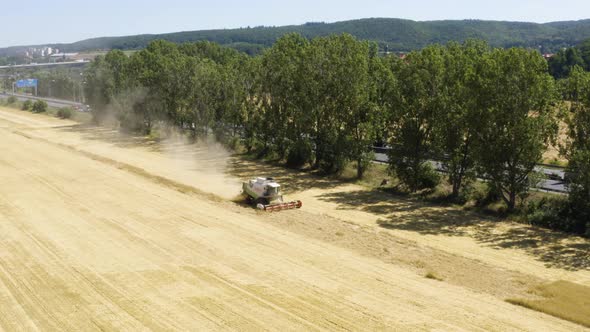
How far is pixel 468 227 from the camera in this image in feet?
117

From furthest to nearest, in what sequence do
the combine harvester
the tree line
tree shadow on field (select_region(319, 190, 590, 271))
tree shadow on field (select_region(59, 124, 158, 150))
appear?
1. tree shadow on field (select_region(59, 124, 158, 150))
2. the combine harvester
3. the tree line
4. tree shadow on field (select_region(319, 190, 590, 271))

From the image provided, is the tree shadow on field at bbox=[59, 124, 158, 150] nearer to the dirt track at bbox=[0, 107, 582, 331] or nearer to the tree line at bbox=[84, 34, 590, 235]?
the tree line at bbox=[84, 34, 590, 235]

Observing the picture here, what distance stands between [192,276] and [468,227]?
57.2 feet

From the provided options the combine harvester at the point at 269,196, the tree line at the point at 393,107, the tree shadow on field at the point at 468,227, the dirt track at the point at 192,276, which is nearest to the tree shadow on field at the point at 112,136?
the tree line at the point at 393,107

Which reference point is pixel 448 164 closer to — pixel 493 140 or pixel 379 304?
pixel 493 140

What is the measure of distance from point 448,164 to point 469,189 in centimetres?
230

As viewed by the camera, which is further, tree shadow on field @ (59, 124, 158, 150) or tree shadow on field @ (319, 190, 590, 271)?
tree shadow on field @ (59, 124, 158, 150)

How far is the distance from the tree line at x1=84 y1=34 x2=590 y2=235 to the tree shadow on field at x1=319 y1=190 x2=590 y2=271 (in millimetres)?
2137

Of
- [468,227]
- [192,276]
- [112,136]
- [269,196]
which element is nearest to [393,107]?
[269,196]

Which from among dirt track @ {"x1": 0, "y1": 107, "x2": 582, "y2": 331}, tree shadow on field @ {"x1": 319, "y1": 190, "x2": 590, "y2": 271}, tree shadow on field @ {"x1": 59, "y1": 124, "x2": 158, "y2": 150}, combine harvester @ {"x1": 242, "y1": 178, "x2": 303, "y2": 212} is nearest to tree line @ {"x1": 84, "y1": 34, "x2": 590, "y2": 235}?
tree shadow on field @ {"x1": 319, "y1": 190, "x2": 590, "y2": 271}

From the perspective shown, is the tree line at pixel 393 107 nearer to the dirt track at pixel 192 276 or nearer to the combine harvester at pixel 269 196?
the combine harvester at pixel 269 196

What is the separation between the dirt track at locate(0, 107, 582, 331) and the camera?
2255cm

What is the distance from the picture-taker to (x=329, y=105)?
4916 cm

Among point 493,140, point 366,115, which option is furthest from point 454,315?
point 366,115
